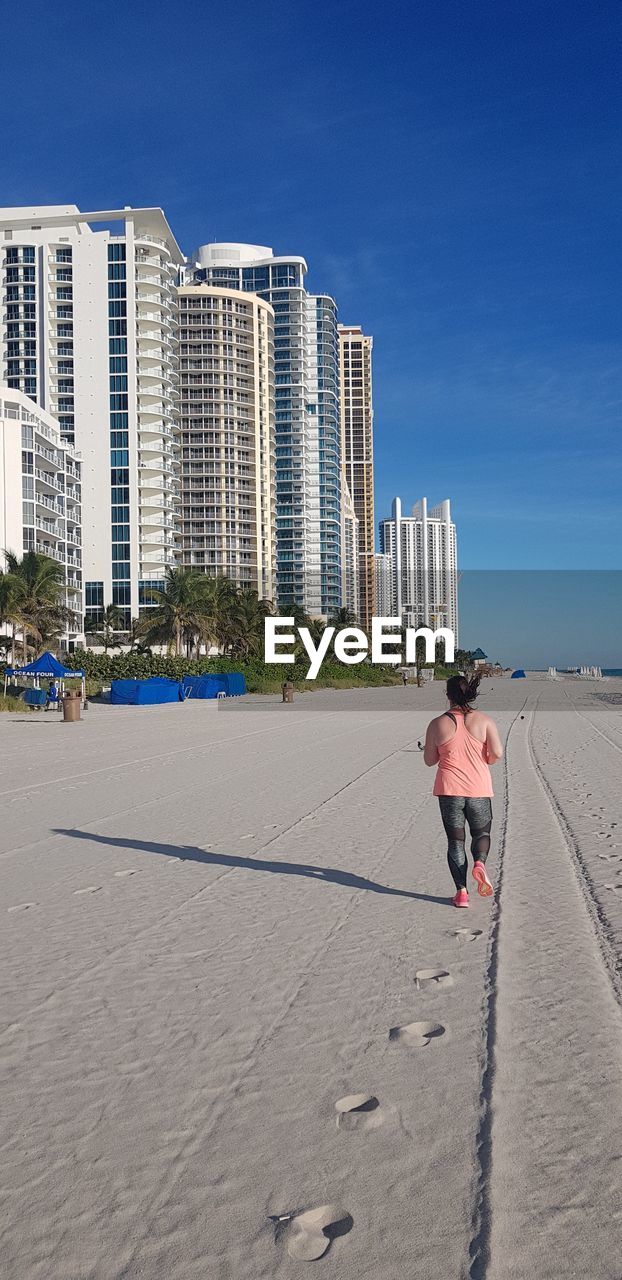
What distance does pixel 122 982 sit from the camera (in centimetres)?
481

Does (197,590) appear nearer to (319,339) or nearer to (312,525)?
(312,525)

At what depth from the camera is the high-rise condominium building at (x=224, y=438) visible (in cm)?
11725

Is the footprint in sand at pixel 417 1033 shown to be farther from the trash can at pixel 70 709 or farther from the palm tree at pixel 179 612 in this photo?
the palm tree at pixel 179 612

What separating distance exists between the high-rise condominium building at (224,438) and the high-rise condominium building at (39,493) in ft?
124

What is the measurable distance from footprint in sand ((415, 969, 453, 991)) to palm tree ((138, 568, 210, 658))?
62.3m

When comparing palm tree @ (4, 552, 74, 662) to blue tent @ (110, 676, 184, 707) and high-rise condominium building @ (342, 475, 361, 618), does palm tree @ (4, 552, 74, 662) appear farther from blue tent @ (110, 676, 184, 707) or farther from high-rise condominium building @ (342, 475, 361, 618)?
high-rise condominium building @ (342, 475, 361, 618)

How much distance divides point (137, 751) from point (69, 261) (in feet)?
289

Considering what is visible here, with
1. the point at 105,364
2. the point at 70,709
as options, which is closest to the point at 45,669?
the point at 70,709

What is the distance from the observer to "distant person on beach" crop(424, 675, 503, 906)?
20.7 ft

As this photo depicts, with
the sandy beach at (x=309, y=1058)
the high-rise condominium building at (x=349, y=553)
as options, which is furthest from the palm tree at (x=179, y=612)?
the high-rise condominium building at (x=349, y=553)

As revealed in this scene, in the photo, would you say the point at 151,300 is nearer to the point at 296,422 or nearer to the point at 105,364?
the point at 105,364

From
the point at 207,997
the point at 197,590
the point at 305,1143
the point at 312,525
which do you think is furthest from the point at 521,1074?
the point at 312,525

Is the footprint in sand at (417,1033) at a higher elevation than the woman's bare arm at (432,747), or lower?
lower

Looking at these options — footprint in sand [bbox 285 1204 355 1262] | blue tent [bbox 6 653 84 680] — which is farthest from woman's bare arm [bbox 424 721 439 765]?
blue tent [bbox 6 653 84 680]
